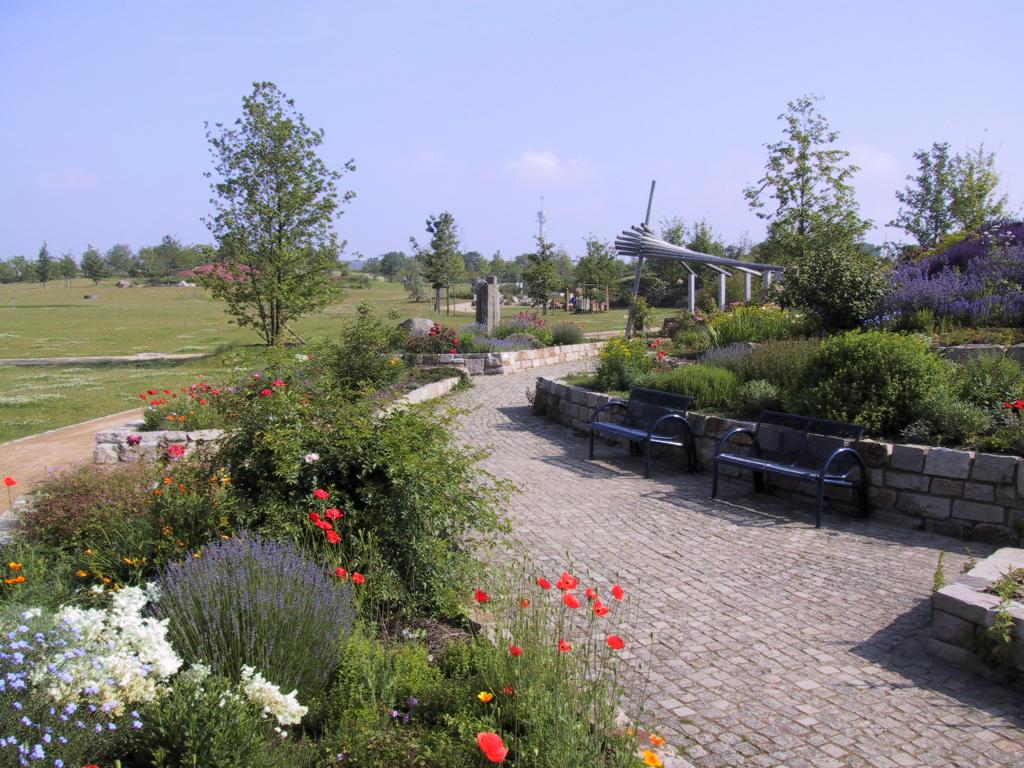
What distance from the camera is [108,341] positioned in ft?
92.6

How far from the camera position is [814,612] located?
456 centimetres

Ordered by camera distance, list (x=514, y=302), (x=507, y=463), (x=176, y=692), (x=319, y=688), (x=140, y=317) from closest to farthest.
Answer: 1. (x=176, y=692)
2. (x=319, y=688)
3. (x=507, y=463)
4. (x=140, y=317)
5. (x=514, y=302)

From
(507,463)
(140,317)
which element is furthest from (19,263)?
(507,463)

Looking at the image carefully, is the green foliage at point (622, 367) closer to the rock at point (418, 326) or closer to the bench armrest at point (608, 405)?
the bench armrest at point (608, 405)

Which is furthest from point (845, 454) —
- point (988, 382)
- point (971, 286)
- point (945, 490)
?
point (971, 286)

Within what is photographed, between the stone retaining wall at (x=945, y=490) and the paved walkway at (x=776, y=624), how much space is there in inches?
8.6

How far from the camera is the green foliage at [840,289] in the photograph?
11.3 meters

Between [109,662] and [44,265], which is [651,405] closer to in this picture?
[109,662]

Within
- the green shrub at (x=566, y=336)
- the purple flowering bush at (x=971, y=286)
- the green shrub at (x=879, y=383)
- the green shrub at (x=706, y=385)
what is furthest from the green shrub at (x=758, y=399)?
the green shrub at (x=566, y=336)

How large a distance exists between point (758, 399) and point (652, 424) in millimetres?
1173

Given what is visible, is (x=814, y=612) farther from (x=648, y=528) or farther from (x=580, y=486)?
(x=580, y=486)

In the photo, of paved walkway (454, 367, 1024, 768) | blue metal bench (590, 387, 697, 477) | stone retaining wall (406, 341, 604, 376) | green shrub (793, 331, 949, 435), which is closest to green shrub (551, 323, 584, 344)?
stone retaining wall (406, 341, 604, 376)

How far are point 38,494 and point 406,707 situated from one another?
12.4 ft

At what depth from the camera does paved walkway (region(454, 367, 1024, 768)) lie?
323 centimetres
